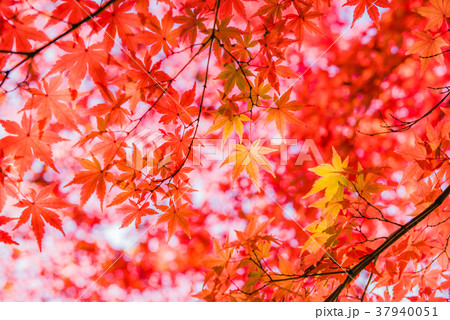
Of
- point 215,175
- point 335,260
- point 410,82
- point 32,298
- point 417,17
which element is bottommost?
point 32,298

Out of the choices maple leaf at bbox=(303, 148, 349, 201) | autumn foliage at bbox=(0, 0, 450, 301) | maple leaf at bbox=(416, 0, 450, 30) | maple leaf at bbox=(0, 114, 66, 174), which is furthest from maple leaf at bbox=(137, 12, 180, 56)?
maple leaf at bbox=(416, 0, 450, 30)

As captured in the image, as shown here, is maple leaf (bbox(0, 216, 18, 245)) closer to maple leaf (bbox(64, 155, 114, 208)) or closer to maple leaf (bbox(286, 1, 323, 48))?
maple leaf (bbox(64, 155, 114, 208))

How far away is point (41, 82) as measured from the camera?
0.83 m

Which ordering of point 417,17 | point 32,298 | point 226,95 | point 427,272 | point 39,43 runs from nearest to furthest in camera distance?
point 39,43 → point 226,95 → point 427,272 → point 32,298 → point 417,17

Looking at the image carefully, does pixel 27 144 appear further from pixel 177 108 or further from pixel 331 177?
pixel 331 177

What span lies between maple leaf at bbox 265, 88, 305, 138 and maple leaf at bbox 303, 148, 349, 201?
18cm

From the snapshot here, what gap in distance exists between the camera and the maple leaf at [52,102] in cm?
84

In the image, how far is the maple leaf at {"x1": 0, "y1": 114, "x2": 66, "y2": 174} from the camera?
85 centimetres

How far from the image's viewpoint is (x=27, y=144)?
86cm

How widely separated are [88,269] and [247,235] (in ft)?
4.29

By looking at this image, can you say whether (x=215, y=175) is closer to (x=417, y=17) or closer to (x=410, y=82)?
(x=410, y=82)

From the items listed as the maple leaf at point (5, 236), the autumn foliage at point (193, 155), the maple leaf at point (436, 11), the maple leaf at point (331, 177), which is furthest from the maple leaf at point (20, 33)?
the maple leaf at point (436, 11)

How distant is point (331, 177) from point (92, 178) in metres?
0.81
